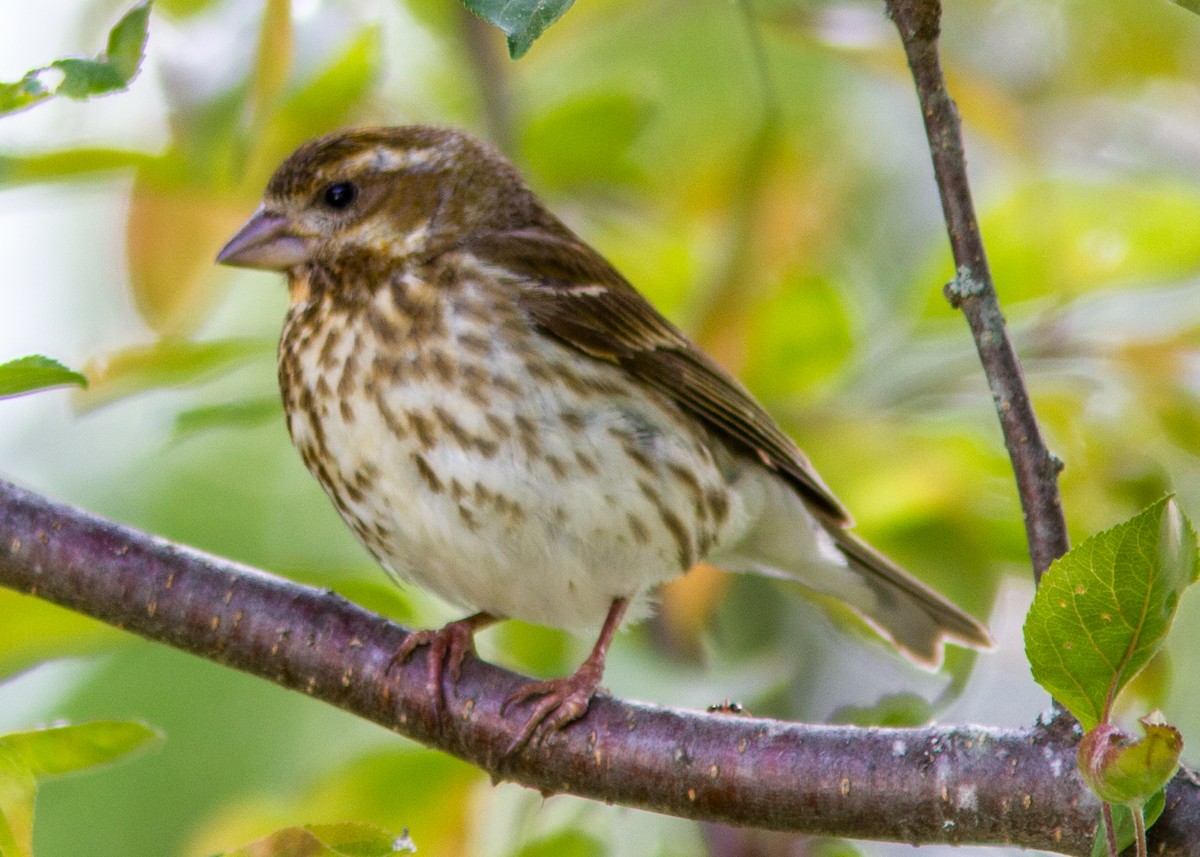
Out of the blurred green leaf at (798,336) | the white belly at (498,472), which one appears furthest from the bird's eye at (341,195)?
the blurred green leaf at (798,336)

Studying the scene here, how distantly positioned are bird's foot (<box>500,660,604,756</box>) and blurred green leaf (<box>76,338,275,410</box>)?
1.08 meters

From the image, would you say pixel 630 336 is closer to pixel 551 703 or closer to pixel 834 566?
pixel 834 566

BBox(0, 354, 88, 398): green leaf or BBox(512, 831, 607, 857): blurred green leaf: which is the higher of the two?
BBox(0, 354, 88, 398): green leaf

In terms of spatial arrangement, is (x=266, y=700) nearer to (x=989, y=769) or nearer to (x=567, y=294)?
(x=567, y=294)

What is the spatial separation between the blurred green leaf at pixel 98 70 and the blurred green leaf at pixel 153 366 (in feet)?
4.31

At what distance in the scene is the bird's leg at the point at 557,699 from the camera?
A: 10.4 ft

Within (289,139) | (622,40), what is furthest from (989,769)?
(622,40)

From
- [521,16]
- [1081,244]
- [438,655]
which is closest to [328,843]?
[438,655]

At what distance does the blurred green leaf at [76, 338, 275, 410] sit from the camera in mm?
3652

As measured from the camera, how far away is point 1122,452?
368cm

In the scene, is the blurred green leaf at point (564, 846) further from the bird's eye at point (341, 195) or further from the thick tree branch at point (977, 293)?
the bird's eye at point (341, 195)

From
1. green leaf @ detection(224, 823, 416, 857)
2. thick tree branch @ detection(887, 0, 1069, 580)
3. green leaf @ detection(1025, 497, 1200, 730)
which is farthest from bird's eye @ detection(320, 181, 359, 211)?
green leaf @ detection(1025, 497, 1200, 730)

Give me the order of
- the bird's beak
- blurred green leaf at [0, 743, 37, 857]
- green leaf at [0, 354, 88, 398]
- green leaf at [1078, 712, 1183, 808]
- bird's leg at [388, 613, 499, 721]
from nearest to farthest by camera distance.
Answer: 1. green leaf at [1078, 712, 1183, 808]
2. blurred green leaf at [0, 743, 37, 857]
3. green leaf at [0, 354, 88, 398]
4. bird's leg at [388, 613, 499, 721]
5. the bird's beak

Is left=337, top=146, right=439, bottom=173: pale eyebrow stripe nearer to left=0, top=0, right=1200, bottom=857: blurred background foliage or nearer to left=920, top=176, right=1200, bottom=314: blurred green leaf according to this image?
left=0, top=0, right=1200, bottom=857: blurred background foliage
